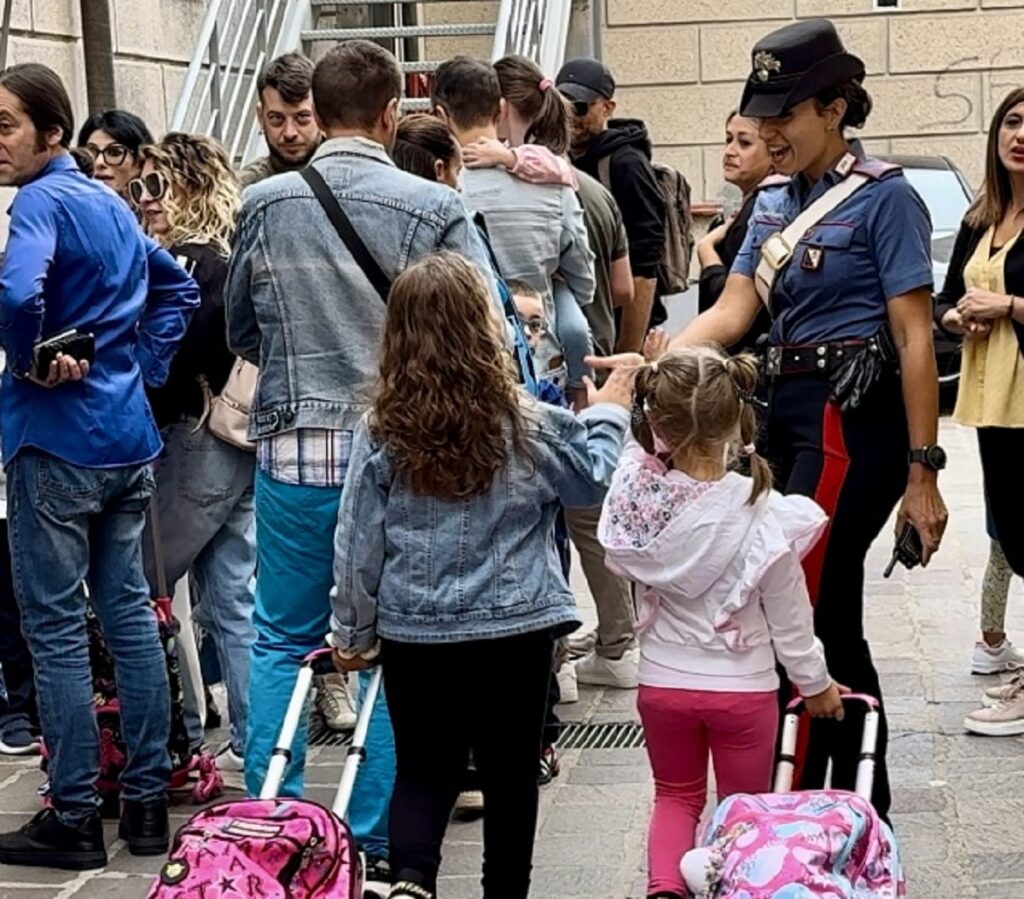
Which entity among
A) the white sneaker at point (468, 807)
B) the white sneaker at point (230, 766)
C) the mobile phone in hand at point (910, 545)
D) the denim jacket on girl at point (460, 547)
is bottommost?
the white sneaker at point (230, 766)

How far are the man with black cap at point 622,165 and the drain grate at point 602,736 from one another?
179 centimetres

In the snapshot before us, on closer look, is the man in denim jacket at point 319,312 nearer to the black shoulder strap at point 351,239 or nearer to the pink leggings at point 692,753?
the black shoulder strap at point 351,239

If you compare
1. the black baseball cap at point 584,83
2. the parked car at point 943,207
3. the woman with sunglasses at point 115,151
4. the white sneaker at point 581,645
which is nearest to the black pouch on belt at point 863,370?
the woman with sunglasses at point 115,151

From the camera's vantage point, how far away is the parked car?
13.7 m

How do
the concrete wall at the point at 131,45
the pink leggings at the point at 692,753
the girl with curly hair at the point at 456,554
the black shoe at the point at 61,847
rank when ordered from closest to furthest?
the girl with curly hair at the point at 456,554 < the pink leggings at the point at 692,753 < the black shoe at the point at 61,847 < the concrete wall at the point at 131,45

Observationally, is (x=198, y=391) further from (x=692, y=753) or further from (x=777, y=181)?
(x=692, y=753)

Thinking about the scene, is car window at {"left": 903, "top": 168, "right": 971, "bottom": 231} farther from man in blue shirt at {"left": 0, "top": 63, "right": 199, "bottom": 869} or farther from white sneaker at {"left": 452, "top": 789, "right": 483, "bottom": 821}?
man in blue shirt at {"left": 0, "top": 63, "right": 199, "bottom": 869}

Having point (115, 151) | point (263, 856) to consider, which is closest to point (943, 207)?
point (115, 151)

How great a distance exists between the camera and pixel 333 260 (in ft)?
15.1

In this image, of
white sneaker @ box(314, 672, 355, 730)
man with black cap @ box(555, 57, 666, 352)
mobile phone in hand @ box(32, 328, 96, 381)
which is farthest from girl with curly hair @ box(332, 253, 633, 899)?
man with black cap @ box(555, 57, 666, 352)

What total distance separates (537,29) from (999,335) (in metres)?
7.65

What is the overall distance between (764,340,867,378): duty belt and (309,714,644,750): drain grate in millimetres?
1854

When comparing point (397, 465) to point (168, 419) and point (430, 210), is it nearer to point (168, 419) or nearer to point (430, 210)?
point (430, 210)

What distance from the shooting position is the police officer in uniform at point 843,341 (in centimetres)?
451
